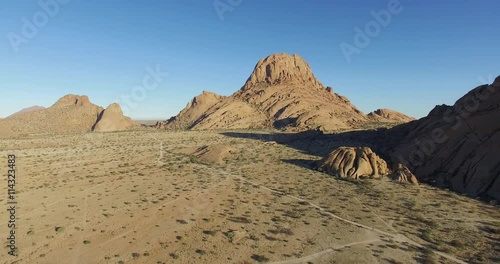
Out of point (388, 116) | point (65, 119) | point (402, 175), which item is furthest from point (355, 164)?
point (65, 119)

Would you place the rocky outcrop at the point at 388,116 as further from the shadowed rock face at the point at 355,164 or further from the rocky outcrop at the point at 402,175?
the rocky outcrop at the point at 402,175

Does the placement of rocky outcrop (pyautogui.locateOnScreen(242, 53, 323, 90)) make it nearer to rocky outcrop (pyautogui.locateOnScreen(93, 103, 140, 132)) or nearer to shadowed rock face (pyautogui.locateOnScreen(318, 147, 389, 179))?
rocky outcrop (pyautogui.locateOnScreen(93, 103, 140, 132))

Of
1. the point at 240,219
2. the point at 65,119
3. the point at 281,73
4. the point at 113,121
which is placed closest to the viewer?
the point at 240,219

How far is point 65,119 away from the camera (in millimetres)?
130375

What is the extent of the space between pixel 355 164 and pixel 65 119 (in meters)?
127

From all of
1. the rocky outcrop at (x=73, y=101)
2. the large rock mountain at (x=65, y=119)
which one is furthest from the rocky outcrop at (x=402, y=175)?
the rocky outcrop at (x=73, y=101)

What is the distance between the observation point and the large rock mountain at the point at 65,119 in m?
122

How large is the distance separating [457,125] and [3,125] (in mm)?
139507

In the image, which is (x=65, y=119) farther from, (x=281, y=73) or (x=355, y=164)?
(x=355, y=164)

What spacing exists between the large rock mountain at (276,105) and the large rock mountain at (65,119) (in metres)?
23.8

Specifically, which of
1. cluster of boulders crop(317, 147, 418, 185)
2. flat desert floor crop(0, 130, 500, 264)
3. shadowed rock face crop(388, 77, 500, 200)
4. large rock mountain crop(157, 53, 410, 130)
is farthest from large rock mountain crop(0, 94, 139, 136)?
shadowed rock face crop(388, 77, 500, 200)

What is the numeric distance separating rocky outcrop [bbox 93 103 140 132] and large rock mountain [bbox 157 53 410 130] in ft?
47.2

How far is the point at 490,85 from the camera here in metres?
39.4

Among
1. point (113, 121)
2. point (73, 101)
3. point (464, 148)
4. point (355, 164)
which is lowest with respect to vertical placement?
point (355, 164)
